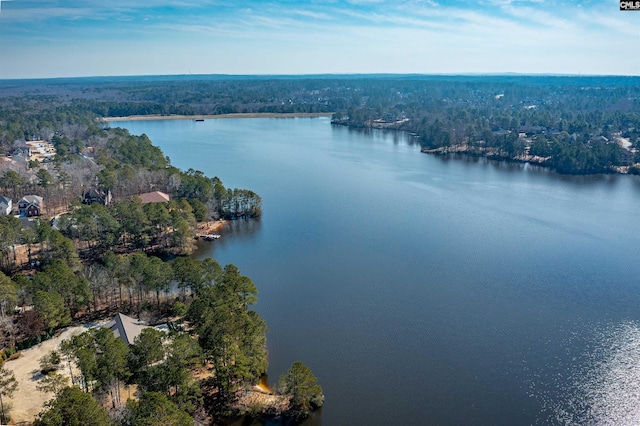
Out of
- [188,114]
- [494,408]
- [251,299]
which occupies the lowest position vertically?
[494,408]

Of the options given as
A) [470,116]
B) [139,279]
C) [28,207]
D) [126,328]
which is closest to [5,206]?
[28,207]

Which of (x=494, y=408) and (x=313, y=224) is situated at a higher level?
(x=313, y=224)

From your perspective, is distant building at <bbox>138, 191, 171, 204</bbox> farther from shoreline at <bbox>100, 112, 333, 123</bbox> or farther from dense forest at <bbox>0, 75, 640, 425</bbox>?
shoreline at <bbox>100, 112, 333, 123</bbox>

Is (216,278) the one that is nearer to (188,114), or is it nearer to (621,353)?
(621,353)

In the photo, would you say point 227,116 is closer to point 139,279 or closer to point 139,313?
point 139,279

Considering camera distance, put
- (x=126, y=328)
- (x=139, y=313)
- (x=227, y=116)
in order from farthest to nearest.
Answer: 1. (x=227, y=116)
2. (x=139, y=313)
3. (x=126, y=328)

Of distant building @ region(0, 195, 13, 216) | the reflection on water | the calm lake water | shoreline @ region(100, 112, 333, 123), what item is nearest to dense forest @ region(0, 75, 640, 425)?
distant building @ region(0, 195, 13, 216)

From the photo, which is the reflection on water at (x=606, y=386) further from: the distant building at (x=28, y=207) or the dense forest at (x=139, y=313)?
the distant building at (x=28, y=207)

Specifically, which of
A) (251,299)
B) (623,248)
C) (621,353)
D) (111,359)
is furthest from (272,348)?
(623,248)

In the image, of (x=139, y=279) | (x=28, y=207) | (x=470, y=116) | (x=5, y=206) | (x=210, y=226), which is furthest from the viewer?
(x=470, y=116)
